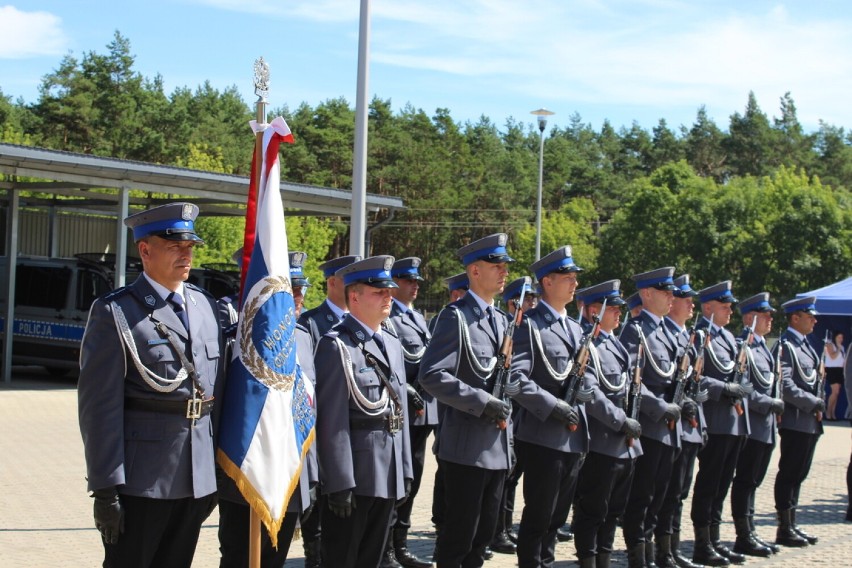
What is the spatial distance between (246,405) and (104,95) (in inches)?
1948

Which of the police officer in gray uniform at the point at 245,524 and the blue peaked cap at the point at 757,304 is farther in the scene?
the blue peaked cap at the point at 757,304

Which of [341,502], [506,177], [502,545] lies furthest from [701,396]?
[506,177]

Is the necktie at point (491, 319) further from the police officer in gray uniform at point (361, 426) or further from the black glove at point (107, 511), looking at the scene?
the black glove at point (107, 511)

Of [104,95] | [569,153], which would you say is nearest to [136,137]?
[104,95]

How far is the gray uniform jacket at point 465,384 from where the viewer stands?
20.7 ft

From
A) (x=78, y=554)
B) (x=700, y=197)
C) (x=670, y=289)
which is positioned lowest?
(x=78, y=554)

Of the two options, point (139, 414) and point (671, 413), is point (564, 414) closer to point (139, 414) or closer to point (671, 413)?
point (671, 413)

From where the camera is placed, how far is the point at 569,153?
8488 cm

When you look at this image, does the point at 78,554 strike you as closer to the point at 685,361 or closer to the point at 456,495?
the point at 456,495

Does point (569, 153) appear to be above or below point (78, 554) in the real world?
above

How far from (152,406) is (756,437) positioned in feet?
19.2

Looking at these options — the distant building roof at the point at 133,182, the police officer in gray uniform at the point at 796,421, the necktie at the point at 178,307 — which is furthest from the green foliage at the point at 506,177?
the necktie at the point at 178,307

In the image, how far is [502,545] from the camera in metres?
8.73

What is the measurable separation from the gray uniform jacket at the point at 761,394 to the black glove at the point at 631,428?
2010mm
